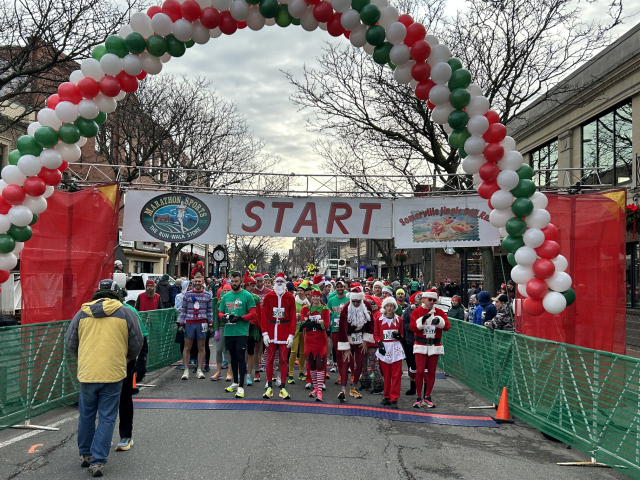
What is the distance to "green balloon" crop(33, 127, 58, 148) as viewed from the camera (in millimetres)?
6609

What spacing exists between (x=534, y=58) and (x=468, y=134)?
38.5 ft

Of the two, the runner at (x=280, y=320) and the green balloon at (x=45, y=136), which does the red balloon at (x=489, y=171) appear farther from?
the green balloon at (x=45, y=136)

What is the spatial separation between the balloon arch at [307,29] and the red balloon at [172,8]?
0.01m

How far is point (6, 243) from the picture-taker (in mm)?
6410

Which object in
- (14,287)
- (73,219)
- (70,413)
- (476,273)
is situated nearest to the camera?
(70,413)

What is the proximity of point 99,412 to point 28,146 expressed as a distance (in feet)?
12.1

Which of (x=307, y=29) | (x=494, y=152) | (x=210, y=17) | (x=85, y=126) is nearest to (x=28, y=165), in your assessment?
(x=85, y=126)

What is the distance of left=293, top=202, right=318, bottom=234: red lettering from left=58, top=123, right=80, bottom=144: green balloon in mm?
6092

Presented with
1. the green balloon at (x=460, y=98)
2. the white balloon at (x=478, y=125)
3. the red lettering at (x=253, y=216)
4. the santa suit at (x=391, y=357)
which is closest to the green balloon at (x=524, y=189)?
the white balloon at (x=478, y=125)

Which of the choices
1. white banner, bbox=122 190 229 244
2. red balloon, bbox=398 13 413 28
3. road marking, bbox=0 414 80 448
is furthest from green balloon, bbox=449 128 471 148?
white banner, bbox=122 190 229 244

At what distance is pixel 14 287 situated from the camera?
1733 centimetres

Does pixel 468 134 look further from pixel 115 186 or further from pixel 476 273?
pixel 476 273

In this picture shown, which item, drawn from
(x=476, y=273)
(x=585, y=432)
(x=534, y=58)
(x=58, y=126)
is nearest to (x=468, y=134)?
(x=585, y=432)

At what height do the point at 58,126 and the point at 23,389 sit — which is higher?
the point at 58,126
